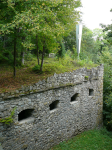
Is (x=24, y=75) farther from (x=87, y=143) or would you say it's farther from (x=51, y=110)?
(x=87, y=143)

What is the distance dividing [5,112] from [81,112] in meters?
5.96

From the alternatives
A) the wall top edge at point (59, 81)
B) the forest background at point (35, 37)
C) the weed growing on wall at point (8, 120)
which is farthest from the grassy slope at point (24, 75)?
the weed growing on wall at point (8, 120)

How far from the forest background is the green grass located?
1645 millimetres

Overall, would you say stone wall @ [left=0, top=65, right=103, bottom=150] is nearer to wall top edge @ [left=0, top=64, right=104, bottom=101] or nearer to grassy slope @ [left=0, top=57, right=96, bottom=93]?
wall top edge @ [left=0, top=64, right=104, bottom=101]

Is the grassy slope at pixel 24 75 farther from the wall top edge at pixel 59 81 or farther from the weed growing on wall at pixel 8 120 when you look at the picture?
the weed growing on wall at pixel 8 120

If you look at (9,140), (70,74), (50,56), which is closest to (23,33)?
(70,74)

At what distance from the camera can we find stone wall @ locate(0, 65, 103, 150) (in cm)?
554

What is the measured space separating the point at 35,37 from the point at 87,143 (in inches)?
318

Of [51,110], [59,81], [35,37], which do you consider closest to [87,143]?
[51,110]

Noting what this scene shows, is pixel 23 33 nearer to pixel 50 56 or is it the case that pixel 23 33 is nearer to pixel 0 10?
pixel 0 10

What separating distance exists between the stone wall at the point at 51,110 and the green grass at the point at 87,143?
13.7 inches

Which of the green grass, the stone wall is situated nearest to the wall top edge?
the stone wall

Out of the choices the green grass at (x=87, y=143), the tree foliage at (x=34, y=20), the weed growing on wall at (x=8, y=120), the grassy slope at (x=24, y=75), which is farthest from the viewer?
the green grass at (x=87, y=143)

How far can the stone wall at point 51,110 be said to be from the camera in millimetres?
5535
